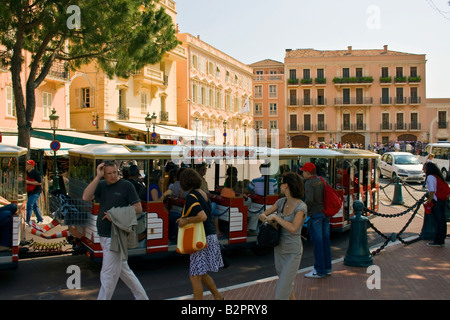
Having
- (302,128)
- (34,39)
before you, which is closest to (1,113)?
(34,39)

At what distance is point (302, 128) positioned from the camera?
6081 centimetres

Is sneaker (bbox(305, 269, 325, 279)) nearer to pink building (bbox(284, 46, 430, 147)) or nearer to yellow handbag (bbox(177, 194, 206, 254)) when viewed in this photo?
yellow handbag (bbox(177, 194, 206, 254))

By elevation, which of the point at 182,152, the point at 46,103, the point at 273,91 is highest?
the point at 273,91

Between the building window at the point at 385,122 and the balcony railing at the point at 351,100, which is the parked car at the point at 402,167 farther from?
the building window at the point at 385,122

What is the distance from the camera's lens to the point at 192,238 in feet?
16.2

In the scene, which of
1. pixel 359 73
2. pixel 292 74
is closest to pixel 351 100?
pixel 359 73

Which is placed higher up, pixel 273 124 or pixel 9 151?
pixel 273 124

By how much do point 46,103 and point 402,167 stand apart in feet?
62.6

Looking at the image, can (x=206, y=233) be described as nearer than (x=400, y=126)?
Yes

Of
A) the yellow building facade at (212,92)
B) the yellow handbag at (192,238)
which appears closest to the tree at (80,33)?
the yellow handbag at (192,238)

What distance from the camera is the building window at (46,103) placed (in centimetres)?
2350

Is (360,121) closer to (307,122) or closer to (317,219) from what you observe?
(307,122)
